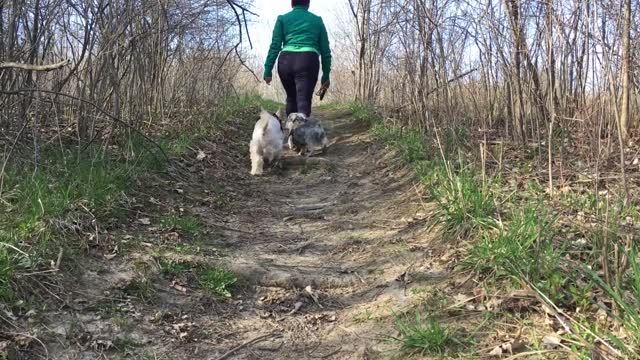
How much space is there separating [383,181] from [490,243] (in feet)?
8.28

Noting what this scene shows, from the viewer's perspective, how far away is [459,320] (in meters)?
2.31

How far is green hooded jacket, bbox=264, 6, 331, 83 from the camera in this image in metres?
6.11

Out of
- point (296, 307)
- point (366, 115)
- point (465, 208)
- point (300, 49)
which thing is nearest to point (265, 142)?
point (300, 49)

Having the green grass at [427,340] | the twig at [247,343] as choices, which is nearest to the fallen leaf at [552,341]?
the green grass at [427,340]

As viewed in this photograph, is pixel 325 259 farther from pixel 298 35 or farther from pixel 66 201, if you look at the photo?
pixel 298 35

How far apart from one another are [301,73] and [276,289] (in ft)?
12.4

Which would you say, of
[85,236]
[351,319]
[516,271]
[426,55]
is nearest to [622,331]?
[516,271]

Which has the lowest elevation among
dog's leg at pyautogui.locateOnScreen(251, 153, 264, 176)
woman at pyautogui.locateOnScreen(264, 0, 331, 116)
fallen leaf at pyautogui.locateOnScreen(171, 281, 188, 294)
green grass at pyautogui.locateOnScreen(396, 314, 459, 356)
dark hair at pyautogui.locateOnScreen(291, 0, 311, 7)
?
green grass at pyautogui.locateOnScreen(396, 314, 459, 356)

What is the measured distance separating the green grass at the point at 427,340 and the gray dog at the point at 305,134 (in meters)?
4.52

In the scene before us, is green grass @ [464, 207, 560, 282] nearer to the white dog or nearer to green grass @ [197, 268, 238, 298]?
green grass @ [197, 268, 238, 298]

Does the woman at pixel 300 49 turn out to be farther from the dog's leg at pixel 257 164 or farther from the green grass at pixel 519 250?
the green grass at pixel 519 250

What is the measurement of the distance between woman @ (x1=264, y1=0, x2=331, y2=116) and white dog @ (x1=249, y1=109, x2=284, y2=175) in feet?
2.27

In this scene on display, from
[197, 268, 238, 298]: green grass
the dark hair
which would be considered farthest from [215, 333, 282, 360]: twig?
the dark hair

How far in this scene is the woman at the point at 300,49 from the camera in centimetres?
611
